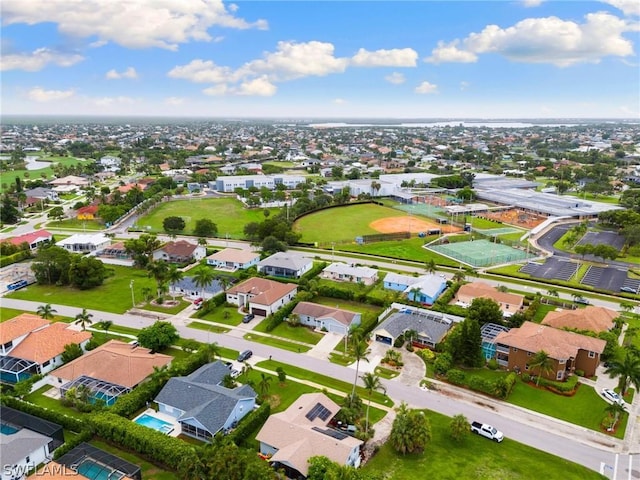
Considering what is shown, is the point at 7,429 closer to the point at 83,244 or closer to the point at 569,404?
the point at 569,404

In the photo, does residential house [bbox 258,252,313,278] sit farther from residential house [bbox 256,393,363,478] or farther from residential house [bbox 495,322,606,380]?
residential house [bbox 256,393,363,478]

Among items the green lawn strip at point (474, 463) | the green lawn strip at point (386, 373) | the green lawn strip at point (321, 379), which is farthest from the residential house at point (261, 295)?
the green lawn strip at point (474, 463)

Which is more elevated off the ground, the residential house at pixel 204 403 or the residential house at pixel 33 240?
the residential house at pixel 33 240

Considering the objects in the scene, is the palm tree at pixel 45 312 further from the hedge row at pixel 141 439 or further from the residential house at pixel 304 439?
the residential house at pixel 304 439

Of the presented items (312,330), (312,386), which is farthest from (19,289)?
(312,386)

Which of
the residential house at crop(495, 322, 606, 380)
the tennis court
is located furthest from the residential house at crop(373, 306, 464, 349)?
the tennis court

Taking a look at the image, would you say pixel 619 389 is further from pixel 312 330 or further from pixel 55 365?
pixel 55 365
